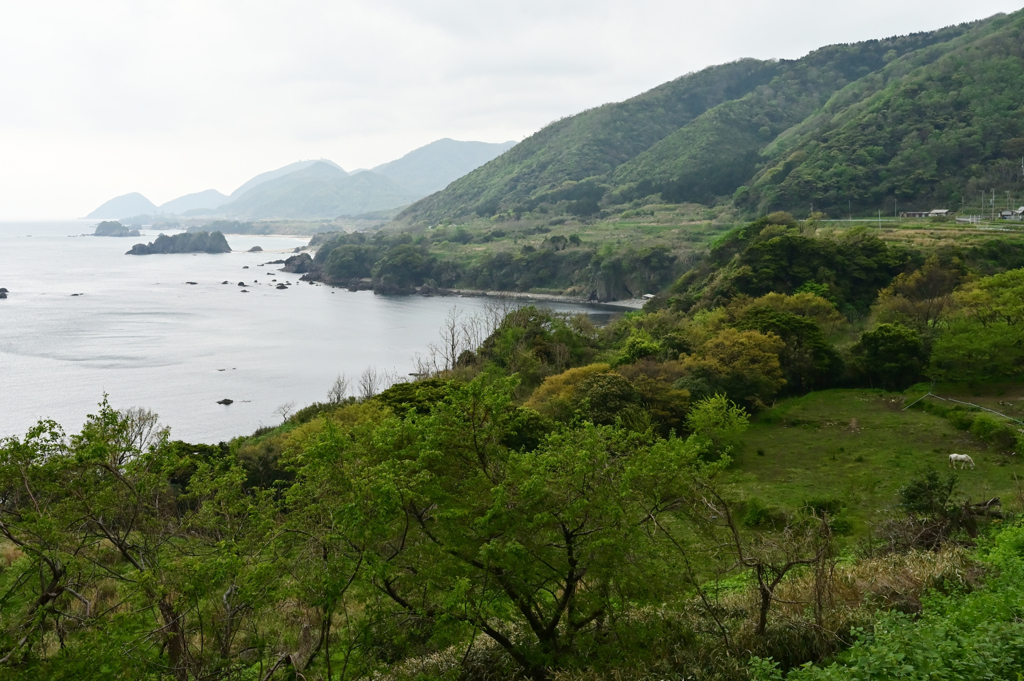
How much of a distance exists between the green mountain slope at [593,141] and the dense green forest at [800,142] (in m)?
0.36

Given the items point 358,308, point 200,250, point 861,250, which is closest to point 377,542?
point 861,250

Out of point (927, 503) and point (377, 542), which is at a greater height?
point (377, 542)

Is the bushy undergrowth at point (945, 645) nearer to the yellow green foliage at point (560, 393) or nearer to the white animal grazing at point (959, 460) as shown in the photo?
the white animal grazing at point (959, 460)

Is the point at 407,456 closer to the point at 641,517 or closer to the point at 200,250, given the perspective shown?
the point at 641,517

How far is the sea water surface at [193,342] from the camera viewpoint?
38625 millimetres

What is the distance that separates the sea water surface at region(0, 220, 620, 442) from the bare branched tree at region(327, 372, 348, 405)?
1.34m

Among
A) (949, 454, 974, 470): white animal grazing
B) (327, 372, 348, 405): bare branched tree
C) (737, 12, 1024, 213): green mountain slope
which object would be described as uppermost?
(737, 12, 1024, 213): green mountain slope

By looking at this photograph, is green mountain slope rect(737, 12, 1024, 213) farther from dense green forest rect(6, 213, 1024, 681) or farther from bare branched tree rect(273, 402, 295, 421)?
dense green forest rect(6, 213, 1024, 681)

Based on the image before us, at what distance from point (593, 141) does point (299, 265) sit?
6768 centimetres

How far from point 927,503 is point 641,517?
25.8 feet

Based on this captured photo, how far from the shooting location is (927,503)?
12836mm

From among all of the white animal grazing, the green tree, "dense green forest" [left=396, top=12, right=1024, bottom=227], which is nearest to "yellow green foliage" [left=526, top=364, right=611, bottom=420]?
the green tree

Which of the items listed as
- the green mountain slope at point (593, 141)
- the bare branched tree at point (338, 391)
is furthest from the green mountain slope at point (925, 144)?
the green mountain slope at point (593, 141)

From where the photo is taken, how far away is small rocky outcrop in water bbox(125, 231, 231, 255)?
480ft
